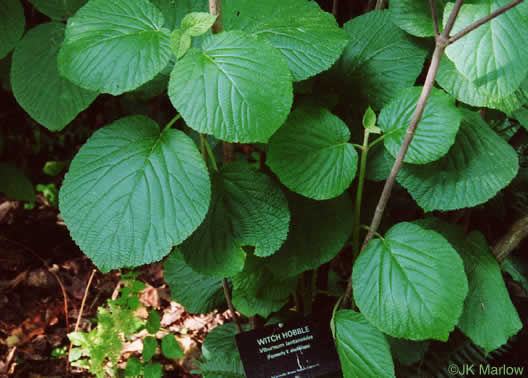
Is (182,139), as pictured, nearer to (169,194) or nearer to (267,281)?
(169,194)

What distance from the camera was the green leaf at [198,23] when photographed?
2.66 ft

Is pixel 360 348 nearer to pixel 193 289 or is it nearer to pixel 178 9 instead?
pixel 193 289

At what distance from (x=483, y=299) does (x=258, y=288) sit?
58cm

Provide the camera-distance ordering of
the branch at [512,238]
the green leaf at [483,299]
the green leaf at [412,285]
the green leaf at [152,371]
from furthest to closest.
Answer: the green leaf at [152,371] < the branch at [512,238] < the green leaf at [483,299] < the green leaf at [412,285]

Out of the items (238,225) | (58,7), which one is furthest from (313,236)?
(58,7)

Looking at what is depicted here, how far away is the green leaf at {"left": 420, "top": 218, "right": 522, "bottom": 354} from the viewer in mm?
1083

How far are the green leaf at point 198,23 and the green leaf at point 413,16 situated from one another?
442 mm

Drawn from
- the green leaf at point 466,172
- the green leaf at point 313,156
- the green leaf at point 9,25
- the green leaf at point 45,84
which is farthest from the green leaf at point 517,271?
the green leaf at point 9,25

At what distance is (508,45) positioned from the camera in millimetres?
787

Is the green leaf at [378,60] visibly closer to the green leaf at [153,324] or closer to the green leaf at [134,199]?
the green leaf at [134,199]

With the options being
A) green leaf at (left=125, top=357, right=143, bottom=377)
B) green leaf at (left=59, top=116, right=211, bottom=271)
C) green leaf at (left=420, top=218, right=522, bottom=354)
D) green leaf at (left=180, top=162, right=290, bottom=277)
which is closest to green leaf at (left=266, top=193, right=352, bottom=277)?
green leaf at (left=180, top=162, right=290, bottom=277)

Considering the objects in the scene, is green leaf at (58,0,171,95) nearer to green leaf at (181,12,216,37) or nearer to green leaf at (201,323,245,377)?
green leaf at (181,12,216,37)

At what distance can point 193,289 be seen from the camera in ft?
4.68

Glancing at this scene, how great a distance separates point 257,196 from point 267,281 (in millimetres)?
332
